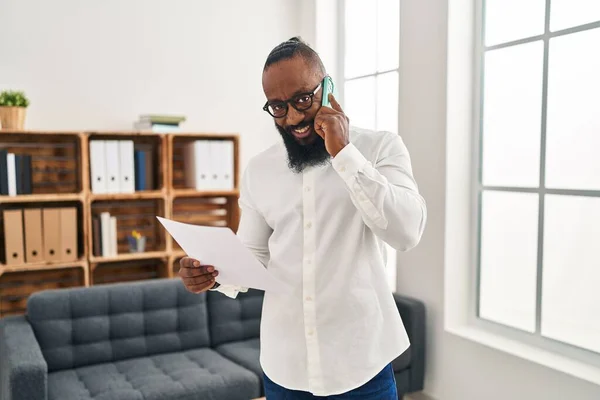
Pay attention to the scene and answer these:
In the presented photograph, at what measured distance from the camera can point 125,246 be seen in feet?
12.7

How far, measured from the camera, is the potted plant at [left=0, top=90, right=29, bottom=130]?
323 centimetres

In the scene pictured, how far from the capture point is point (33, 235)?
3334mm

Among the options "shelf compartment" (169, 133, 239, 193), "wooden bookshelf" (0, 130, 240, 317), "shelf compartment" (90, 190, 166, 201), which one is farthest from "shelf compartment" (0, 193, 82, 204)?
"shelf compartment" (169, 133, 239, 193)

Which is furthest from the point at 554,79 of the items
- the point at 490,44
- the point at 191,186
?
the point at 191,186

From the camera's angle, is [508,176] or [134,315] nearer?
[508,176]

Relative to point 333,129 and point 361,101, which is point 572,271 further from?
point 361,101

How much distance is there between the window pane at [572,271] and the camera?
2.44m

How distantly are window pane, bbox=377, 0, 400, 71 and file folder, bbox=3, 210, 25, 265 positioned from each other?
2.40m

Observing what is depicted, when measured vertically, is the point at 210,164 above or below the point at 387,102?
below

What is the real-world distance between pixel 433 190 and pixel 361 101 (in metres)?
1.19

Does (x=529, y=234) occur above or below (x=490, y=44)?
below

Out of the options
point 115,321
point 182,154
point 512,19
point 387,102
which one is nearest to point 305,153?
point 512,19

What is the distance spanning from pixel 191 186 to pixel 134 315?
1057mm

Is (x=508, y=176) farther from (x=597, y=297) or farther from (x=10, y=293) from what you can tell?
(x=10, y=293)
